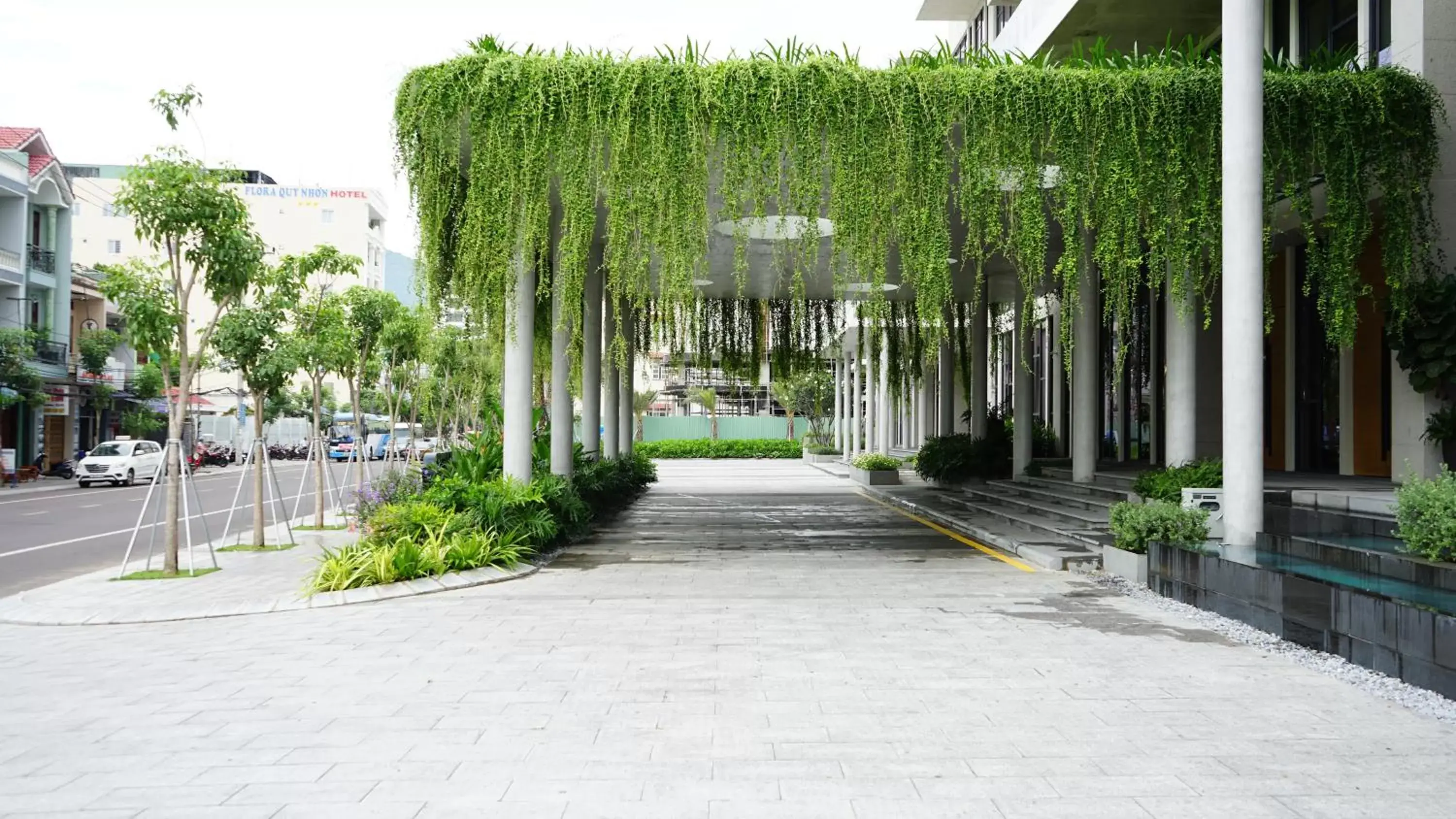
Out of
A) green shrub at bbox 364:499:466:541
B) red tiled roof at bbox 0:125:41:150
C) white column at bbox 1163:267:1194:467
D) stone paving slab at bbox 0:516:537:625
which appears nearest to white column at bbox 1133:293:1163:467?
white column at bbox 1163:267:1194:467

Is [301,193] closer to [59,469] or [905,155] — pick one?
[59,469]

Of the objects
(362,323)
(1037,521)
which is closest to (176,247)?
(362,323)

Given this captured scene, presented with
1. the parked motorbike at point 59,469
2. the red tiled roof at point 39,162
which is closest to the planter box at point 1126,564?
the parked motorbike at point 59,469

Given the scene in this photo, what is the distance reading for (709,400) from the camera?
211 ft

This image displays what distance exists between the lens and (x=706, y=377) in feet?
83.1

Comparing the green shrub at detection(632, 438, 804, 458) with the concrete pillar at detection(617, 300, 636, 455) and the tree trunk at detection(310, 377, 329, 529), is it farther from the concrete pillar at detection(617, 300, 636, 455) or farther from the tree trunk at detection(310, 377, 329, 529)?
the tree trunk at detection(310, 377, 329, 529)

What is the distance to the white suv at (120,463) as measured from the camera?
1211 inches

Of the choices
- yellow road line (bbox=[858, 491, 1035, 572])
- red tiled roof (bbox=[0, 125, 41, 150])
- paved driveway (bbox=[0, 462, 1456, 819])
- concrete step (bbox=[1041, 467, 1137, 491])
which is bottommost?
yellow road line (bbox=[858, 491, 1035, 572])

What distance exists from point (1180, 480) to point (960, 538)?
167 inches

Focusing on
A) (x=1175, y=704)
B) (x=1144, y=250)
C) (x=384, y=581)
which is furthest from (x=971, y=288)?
(x=1175, y=704)

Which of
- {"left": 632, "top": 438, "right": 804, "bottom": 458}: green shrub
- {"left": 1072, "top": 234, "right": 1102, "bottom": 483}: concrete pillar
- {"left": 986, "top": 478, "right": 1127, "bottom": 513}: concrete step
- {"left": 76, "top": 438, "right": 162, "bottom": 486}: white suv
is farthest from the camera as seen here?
{"left": 632, "top": 438, "right": 804, "bottom": 458}: green shrub

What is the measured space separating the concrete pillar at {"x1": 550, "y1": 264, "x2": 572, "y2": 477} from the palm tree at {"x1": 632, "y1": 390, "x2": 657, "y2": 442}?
39260 mm

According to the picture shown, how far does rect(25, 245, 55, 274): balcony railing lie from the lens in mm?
34688

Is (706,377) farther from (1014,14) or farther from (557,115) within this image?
(557,115)
